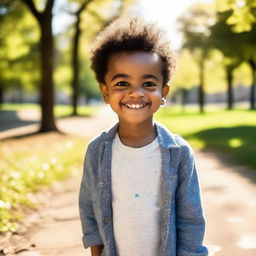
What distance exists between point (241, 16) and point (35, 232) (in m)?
7.04

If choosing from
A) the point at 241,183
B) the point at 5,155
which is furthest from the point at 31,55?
the point at 241,183

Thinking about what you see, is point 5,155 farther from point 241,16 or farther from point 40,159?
point 241,16

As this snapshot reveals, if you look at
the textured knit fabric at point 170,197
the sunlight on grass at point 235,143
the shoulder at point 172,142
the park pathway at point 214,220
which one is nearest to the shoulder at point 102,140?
the textured knit fabric at point 170,197

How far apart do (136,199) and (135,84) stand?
0.64 metres

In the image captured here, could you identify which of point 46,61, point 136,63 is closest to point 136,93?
point 136,63

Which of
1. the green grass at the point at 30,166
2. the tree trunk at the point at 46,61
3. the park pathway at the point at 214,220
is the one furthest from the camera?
the tree trunk at the point at 46,61

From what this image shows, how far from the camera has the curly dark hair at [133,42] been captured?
7.98ft

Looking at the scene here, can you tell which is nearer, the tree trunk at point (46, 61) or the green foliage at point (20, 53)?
the tree trunk at point (46, 61)

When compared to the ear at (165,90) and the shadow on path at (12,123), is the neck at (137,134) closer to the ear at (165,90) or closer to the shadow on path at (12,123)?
the ear at (165,90)

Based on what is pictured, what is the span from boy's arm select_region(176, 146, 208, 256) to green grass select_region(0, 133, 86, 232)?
245 cm

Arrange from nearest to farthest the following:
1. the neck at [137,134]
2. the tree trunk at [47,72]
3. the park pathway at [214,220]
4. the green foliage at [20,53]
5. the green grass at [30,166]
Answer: the neck at [137,134] < the park pathway at [214,220] < the green grass at [30,166] < the tree trunk at [47,72] < the green foliage at [20,53]

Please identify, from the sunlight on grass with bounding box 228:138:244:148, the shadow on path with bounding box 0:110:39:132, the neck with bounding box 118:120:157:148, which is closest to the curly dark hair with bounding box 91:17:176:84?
the neck with bounding box 118:120:157:148

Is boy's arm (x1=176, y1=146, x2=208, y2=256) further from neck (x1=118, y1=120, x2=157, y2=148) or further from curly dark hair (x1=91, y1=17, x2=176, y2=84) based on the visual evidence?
curly dark hair (x1=91, y1=17, x2=176, y2=84)

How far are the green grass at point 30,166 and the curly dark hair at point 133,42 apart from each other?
249cm
